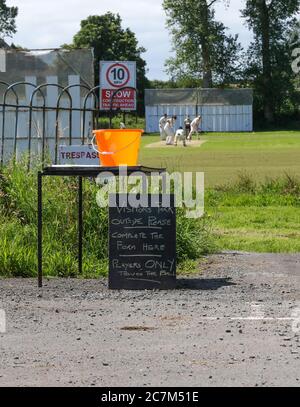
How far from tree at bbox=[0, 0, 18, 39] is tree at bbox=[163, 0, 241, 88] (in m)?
14.1

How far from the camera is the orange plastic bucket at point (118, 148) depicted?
10372 millimetres

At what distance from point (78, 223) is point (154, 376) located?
539 cm

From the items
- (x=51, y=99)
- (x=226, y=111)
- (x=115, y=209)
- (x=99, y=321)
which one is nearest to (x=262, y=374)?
(x=99, y=321)

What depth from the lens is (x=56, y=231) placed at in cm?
1265

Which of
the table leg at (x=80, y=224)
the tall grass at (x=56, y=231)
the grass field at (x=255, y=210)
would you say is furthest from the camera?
the grass field at (x=255, y=210)

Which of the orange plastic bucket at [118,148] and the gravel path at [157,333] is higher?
the orange plastic bucket at [118,148]

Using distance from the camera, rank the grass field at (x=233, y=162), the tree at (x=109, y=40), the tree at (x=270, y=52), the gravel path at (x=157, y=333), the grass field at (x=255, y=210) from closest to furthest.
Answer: the gravel path at (x=157, y=333) → the grass field at (x=255, y=210) → the grass field at (x=233, y=162) → the tree at (x=270, y=52) → the tree at (x=109, y=40)

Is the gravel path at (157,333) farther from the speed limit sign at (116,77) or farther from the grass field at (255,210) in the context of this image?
the speed limit sign at (116,77)

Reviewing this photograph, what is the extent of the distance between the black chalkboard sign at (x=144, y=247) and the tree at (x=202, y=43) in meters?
83.7

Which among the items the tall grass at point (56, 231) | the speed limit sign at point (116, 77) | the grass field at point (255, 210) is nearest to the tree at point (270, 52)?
the grass field at point (255, 210)

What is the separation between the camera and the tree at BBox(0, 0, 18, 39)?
97688mm

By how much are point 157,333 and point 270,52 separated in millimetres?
85972

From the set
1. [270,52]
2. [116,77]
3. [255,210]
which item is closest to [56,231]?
[255,210]
